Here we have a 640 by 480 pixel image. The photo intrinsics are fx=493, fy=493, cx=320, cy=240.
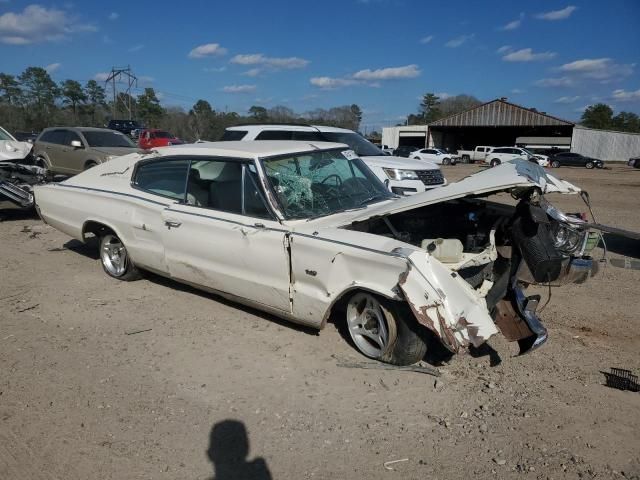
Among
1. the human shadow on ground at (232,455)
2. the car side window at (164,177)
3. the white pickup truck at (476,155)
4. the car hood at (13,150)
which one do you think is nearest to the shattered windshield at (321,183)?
the car side window at (164,177)

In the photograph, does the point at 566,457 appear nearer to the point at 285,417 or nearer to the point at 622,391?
the point at 622,391

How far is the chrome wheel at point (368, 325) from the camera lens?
3.76 metres

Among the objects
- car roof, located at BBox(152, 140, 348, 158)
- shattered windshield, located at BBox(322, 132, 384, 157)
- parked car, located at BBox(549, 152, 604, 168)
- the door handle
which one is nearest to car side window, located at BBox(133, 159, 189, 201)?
car roof, located at BBox(152, 140, 348, 158)

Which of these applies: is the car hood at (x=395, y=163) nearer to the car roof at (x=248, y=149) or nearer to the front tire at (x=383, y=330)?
the car roof at (x=248, y=149)

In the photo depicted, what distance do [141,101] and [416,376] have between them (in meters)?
75.9

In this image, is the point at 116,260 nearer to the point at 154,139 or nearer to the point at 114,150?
the point at 114,150

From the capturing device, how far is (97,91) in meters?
72.2

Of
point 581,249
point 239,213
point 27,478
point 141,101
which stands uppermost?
point 141,101

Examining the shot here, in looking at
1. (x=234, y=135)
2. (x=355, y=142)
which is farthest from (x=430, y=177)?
(x=234, y=135)

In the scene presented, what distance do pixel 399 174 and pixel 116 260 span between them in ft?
17.9

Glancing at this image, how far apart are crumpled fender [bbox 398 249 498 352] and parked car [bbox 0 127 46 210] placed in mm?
8887

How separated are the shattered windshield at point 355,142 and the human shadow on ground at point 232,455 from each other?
784 centimetres

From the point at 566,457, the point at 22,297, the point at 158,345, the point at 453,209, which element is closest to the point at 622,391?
the point at 566,457

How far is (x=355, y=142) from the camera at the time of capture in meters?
10.6
